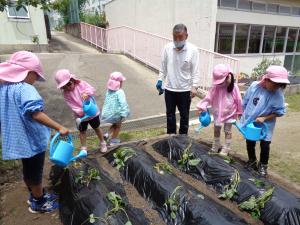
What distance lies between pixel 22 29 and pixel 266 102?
Result: 12.0 meters

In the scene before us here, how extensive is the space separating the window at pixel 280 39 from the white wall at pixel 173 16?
5.21 meters

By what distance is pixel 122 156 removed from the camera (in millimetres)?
3520

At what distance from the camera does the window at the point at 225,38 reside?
1023 cm

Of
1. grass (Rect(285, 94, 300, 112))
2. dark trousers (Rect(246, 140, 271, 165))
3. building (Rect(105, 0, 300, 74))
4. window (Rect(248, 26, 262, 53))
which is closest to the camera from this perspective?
dark trousers (Rect(246, 140, 271, 165))

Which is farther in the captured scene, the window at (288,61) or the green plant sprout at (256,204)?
the window at (288,61)

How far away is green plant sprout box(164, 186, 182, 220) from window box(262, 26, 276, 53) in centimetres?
1131

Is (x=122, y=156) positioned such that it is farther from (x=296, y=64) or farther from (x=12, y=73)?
(x=296, y=64)

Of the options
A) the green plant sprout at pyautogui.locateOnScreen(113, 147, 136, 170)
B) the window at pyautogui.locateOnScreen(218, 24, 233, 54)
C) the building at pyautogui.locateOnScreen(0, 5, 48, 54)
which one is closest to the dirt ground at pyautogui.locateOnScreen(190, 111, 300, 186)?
the green plant sprout at pyautogui.locateOnScreen(113, 147, 136, 170)

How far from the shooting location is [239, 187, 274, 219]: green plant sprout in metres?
2.64

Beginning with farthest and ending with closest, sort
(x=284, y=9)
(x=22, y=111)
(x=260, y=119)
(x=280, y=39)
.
Result: (x=280, y=39) → (x=284, y=9) → (x=260, y=119) → (x=22, y=111)

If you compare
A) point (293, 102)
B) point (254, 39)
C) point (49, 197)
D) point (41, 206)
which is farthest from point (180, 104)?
Answer: point (254, 39)

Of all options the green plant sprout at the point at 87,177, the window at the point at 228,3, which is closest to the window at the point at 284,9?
the window at the point at 228,3

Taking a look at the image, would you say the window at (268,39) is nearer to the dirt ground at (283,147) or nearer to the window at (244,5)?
the window at (244,5)

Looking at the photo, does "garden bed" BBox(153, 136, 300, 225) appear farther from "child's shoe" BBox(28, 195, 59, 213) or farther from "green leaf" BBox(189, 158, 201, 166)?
"child's shoe" BBox(28, 195, 59, 213)
